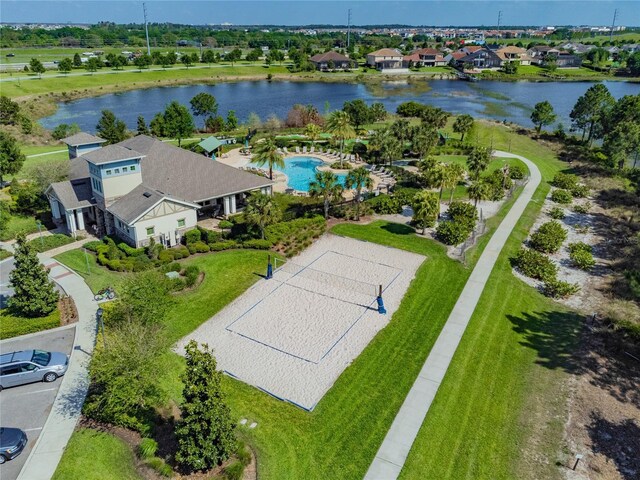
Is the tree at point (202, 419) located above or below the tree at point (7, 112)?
below

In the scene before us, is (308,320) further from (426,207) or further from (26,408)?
(426,207)

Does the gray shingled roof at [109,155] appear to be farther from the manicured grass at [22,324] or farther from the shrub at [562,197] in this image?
the shrub at [562,197]

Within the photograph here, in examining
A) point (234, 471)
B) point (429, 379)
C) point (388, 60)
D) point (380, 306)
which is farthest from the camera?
point (388, 60)

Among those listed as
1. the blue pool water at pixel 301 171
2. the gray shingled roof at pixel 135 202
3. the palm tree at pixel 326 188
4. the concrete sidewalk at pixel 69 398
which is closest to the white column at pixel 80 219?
the gray shingled roof at pixel 135 202

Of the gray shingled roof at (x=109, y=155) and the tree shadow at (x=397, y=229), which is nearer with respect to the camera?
the gray shingled roof at (x=109, y=155)

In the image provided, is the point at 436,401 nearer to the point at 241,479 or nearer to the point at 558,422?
the point at 558,422

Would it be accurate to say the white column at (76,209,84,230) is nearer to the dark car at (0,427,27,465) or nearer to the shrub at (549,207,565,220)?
the dark car at (0,427,27,465)

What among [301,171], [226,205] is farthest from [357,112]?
[226,205]
